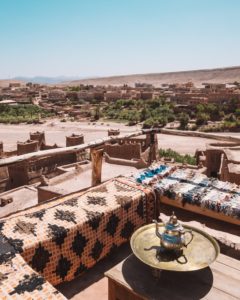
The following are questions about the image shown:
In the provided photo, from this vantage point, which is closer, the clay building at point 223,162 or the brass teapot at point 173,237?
the brass teapot at point 173,237

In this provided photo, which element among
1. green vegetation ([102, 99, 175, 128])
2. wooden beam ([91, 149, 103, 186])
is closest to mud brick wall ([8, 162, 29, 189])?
wooden beam ([91, 149, 103, 186])

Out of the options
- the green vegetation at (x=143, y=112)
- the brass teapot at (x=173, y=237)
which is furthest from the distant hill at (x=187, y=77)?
the brass teapot at (x=173, y=237)

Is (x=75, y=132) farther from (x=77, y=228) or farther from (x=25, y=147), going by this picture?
(x=77, y=228)

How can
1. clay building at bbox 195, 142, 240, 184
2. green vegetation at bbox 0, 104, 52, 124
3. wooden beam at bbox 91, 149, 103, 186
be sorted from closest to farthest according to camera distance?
1. wooden beam at bbox 91, 149, 103, 186
2. clay building at bbox 195, 142, 240, 184
3. green vegetation at bbox 0, 104, 52, 124

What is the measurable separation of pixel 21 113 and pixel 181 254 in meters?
55.0

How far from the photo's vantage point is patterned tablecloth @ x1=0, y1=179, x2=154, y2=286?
3574mm

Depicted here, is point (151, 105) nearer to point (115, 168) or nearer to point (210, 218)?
point (115, 168)

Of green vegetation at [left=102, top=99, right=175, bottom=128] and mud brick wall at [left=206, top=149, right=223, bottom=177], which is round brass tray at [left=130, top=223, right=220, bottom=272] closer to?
mud brick wall at [left=206, top=149, right=223, bottom=177]

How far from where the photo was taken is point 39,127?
45.3 meters

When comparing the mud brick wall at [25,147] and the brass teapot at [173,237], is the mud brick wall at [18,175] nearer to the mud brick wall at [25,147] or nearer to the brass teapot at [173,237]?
the mud brick wall at [25,147]

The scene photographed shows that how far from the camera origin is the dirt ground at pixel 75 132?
106ft

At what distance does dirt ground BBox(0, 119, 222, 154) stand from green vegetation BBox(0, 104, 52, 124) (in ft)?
6.49

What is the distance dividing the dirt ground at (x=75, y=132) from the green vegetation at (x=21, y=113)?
1978 millimetres

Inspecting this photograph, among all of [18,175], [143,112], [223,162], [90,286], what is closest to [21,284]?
[90,286]
